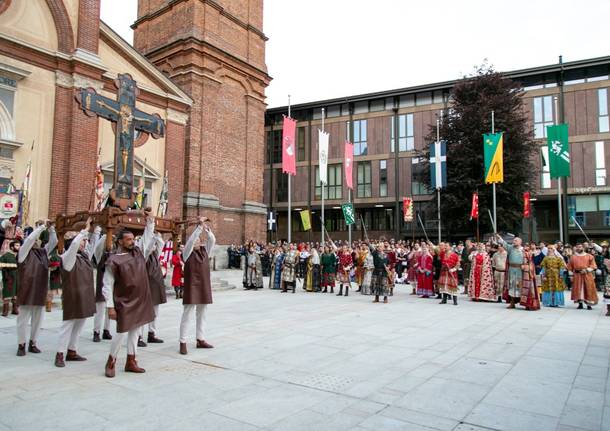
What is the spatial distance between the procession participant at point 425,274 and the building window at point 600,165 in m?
27.5

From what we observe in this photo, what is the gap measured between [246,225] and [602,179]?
28.8 metres

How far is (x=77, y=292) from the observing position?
6340 mm

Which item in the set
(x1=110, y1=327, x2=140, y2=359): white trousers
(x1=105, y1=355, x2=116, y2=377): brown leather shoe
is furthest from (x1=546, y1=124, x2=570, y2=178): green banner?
(x1=105, y1=355, x2=116, y2=377): brown leather shoe

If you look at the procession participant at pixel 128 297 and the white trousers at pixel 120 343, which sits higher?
the procession participant at pixel 128 297

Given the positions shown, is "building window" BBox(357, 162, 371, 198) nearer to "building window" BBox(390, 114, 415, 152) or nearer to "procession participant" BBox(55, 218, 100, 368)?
"building window" BBox(390, 114, 415, 152)

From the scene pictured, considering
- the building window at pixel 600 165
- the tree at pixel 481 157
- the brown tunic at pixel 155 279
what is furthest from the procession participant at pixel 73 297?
the building window at pixel 600 165

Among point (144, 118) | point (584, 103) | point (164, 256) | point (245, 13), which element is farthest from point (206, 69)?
point (584, 103)

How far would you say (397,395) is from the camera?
194 inches

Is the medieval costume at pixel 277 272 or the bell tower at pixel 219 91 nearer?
the medieval costume at pixel 277 272

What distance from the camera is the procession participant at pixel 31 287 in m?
6.78

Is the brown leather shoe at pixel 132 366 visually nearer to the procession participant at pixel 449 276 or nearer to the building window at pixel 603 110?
the procession participant at pixel 449 276

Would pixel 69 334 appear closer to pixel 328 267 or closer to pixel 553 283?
pixel 328 267

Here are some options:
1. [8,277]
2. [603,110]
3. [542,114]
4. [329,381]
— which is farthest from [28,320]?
[603,110]

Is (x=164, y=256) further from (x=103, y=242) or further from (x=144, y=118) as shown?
(x=103, y=242)
